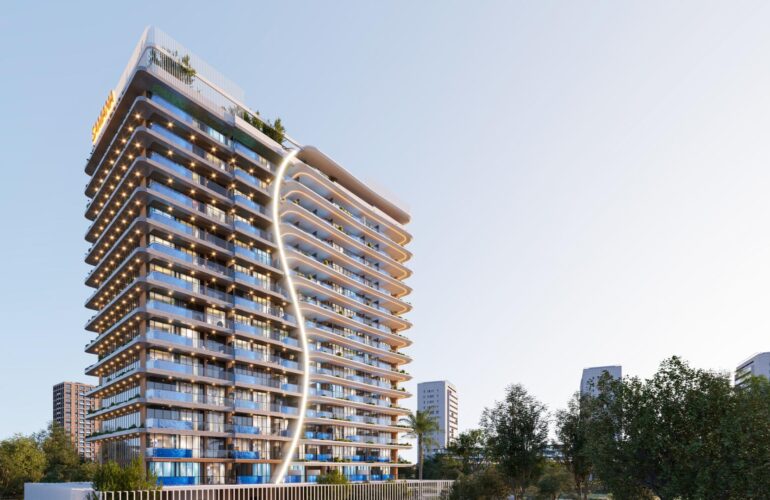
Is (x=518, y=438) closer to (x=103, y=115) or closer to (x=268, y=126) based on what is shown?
(x=268, y=126)

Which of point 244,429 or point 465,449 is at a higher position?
point 244,429

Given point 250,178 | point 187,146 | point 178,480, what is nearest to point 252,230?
point 250,178

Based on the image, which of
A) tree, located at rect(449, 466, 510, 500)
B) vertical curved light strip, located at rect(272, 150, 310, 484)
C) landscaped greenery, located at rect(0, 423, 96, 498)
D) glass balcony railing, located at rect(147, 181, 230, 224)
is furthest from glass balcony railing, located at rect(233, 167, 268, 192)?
landscaped greenery, located at rect(0, 423, 96, 498)

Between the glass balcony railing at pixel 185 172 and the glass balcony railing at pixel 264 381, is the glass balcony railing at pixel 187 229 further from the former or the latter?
the glass balcony railing at pixel 264 381

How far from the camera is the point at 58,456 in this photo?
110938mm

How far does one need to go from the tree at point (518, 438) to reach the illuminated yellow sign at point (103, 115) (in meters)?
57.5

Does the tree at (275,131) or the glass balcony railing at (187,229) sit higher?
the tree at (275,131)

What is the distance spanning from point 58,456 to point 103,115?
65.8 m

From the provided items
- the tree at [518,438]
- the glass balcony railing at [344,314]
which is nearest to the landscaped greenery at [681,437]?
the tree at [518,438]

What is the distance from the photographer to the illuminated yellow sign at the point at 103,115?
77.2 metres

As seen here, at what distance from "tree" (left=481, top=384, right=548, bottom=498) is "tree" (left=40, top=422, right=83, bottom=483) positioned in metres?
70.2

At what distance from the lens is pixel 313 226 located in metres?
93.6

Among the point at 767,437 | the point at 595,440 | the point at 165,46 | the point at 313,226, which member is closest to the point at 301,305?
the point at 313,226

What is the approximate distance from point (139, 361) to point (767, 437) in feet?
182
